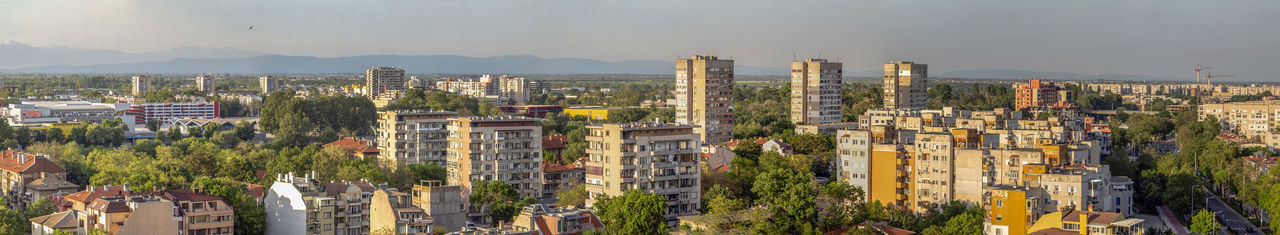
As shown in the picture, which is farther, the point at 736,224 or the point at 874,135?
the point at 874,135

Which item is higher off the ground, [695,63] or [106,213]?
[695,63]

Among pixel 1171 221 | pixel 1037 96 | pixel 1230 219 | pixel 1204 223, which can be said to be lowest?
pixel 1230 219

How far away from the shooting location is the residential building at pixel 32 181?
104 ft

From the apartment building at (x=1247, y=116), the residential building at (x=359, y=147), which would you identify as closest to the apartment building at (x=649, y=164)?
the residential building at (x=359, y=147)

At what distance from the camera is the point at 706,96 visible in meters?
50.6

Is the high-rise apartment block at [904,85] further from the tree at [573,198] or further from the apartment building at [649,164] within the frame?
the tree at [573,198]

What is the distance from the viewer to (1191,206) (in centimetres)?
3462

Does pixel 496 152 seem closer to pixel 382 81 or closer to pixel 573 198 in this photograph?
pixel 573 198

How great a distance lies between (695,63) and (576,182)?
16107 millimetres

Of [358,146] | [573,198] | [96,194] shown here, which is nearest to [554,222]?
[573,198]

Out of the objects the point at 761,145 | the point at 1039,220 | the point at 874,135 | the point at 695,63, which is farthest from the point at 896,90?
the point at 1039,220

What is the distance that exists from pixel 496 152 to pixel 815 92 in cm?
2444

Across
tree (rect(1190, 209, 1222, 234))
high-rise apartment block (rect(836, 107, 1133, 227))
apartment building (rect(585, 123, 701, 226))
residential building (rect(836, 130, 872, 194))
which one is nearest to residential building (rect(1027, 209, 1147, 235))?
high-rise apartment block (rect(836, 107, 1133, 227))

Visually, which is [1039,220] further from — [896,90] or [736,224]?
[896,90]
